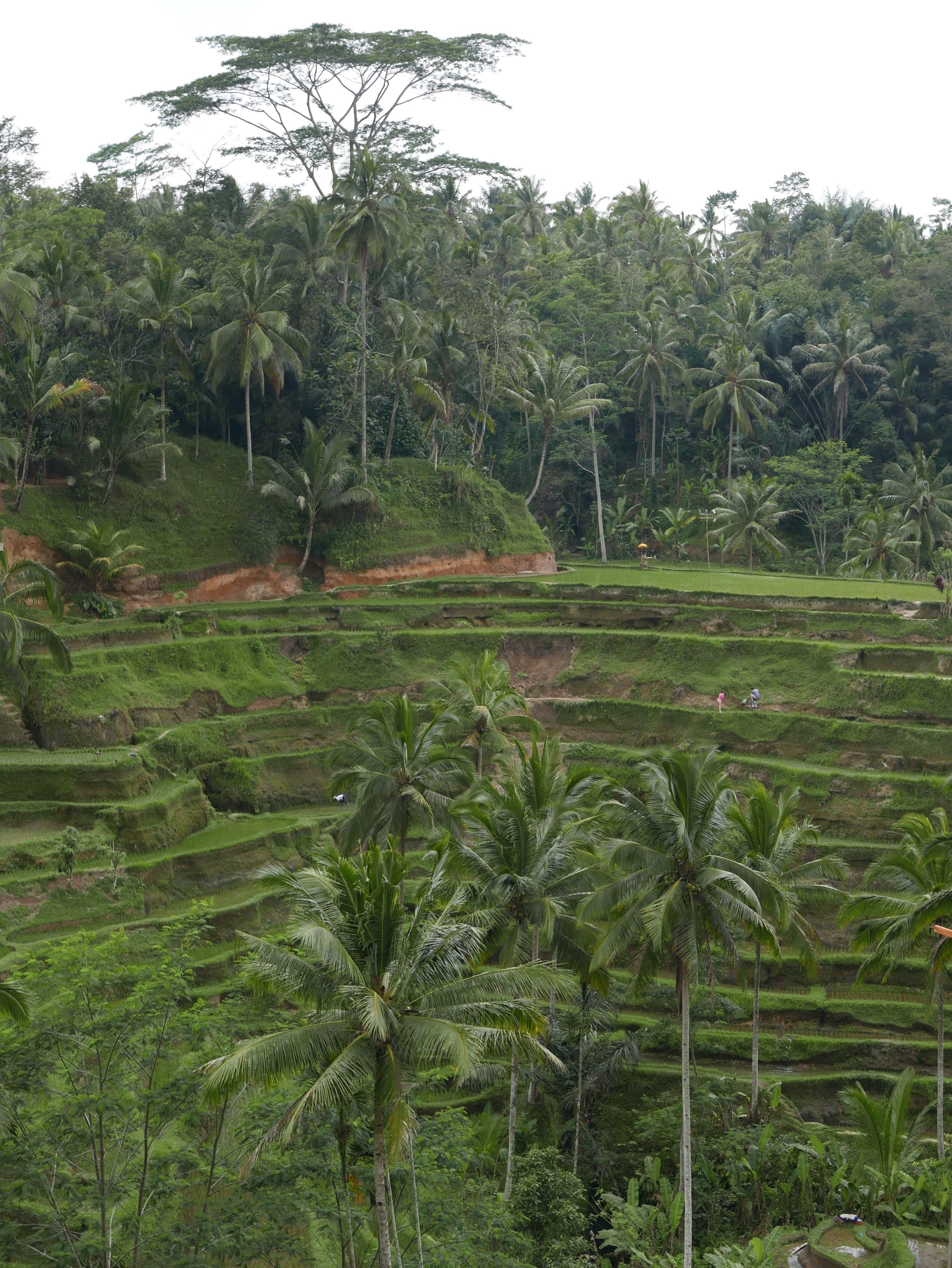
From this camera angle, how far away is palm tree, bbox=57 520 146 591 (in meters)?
40.3

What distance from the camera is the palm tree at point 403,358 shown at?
161ft

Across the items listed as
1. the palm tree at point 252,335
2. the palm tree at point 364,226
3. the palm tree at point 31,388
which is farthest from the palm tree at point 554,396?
the palm tree at point 31,388

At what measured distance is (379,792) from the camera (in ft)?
91.5

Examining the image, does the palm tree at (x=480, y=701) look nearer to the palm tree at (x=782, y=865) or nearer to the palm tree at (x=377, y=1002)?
the palm tree at (x=782, y=865)

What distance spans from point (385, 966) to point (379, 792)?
42.4ft

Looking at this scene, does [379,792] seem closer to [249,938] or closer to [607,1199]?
[607,1199]

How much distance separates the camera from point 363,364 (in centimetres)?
4669

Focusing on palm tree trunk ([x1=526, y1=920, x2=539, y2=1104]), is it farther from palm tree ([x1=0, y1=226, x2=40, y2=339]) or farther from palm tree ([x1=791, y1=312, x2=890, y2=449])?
palm tree ([x1=791, y1=312, x2=890, y2=449])

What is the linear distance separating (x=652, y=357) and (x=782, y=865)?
4229cm

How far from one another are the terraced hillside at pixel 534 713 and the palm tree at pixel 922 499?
52.8 feet

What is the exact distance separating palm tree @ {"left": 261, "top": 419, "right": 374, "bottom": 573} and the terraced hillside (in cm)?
357

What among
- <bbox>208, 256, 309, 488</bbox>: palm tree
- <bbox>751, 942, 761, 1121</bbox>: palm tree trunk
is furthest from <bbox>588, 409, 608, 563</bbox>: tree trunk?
<bbox>751, 942, 761, 1121</bbox>: palm tree trunk

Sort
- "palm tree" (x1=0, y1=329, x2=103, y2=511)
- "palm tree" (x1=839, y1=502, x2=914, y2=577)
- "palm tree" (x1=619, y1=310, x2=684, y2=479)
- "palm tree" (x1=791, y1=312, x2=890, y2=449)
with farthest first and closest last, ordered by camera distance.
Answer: "palm tree" (x1=791, y1=312, x2=890, y2=449)
"palm tree" (x1=619, y1=310, x2=684, y2=479)
"palm tree" (x1=839, y1=502, x2=914, y2=577)
"palm tree" (x1=0, y1=329, x2=103, y2=511)

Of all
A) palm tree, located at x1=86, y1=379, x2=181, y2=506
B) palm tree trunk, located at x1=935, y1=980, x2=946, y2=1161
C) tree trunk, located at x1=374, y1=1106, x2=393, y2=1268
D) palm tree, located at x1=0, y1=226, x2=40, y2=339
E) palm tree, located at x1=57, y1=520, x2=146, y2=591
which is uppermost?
palm tree, located at x1=0, y1=226, x2=40, y2=339
